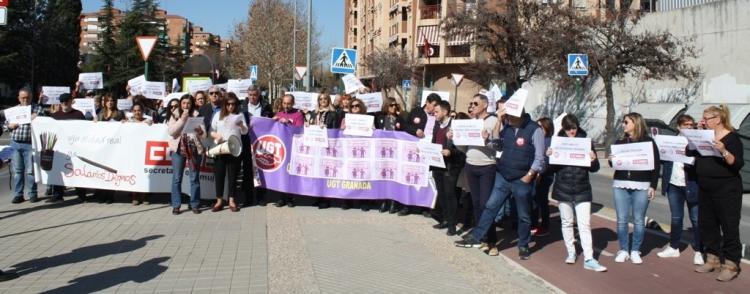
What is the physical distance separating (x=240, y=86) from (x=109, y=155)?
9.71 feet

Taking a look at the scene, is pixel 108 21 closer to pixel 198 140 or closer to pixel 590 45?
pixel 590 45

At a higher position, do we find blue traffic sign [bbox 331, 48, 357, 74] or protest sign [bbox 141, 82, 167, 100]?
blue traffic sign [bbox 331, 48, 357, 74]

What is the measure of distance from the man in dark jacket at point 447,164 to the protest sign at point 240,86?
4971 millimetres

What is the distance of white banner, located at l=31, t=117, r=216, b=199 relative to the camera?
9.90m

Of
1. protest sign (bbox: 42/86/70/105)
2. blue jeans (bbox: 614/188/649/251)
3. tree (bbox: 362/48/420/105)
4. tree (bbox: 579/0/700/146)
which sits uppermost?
tree (bbox: 362/48/420/105)

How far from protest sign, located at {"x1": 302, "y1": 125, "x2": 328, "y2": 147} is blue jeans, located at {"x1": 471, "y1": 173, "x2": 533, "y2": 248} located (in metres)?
3.28

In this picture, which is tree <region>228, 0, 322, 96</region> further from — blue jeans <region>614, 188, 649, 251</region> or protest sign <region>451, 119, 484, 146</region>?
blue jeans <region>614, 188, 649, 251</region>

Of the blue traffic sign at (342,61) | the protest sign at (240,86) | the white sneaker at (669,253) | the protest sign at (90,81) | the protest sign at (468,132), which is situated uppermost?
the blue traffic sign at (342,61)

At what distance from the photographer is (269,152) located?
32.8 feet

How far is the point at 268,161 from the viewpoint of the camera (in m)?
10.0

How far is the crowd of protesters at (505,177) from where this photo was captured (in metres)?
6.48

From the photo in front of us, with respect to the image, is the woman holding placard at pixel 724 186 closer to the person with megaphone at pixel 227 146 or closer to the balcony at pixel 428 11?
the person with megaphone at pixel 227 146

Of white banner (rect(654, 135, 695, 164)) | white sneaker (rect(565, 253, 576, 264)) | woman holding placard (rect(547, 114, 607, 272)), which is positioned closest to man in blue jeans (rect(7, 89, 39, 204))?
woman holding placard (rect(547, 114, 607, 272))

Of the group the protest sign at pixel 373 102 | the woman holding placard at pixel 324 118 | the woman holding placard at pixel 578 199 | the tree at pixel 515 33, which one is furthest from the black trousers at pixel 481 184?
the tree at pixel 515 33
